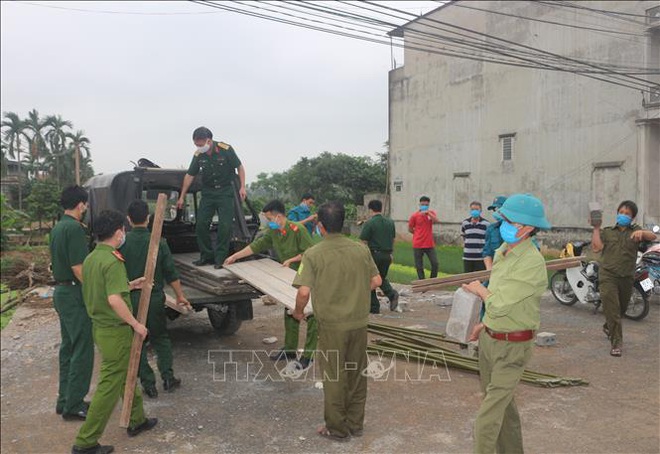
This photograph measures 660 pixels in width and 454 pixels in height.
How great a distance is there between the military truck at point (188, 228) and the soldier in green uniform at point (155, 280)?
620mm

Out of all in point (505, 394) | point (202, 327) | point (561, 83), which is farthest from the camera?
point (561, 83)

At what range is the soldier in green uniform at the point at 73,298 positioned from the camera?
4289 millimetres

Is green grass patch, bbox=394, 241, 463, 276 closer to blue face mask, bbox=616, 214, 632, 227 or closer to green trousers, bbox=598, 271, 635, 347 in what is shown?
green trousers, bbox=598, 271, 635, 347

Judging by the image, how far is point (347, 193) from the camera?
116ft

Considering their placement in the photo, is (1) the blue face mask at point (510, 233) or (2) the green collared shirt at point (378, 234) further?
(2) the green collared shirt at point (378, 234)

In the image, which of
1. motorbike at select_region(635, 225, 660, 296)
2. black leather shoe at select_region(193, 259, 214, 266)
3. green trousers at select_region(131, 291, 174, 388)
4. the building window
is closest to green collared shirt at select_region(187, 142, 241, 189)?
black leather shoe at select_region(193, 259, 214, 266)

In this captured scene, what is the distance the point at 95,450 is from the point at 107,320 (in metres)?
0.94

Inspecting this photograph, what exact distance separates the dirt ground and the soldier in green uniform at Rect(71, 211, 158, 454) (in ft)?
1.09

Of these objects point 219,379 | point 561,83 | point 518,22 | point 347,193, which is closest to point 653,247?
point 219,379

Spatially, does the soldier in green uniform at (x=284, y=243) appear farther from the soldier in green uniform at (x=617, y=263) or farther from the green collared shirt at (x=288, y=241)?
the soldier in green uniform at (x=617, y=263)

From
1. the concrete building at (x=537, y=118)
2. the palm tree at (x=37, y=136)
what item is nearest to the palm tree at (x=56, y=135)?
the palm tree at (x=37, y=136)

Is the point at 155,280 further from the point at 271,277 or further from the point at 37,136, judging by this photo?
the point at 37,136

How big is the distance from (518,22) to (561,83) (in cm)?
304

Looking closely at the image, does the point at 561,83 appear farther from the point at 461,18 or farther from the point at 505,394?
the point at 505,394
